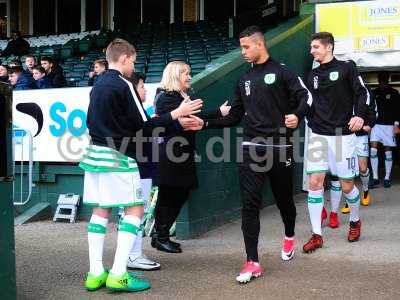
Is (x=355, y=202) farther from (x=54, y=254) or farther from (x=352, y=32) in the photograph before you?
(x=352, y=32)

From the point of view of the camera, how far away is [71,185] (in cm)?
820

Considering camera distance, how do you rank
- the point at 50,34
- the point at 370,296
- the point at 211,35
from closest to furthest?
1. the point at 370,296
2. the point at 211,35
3. the point at 50,34

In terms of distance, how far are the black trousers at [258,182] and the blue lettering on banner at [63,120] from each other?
3.48 meters

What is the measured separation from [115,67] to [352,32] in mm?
5587

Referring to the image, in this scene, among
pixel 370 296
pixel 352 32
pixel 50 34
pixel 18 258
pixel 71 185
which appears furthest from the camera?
pixel 50 34

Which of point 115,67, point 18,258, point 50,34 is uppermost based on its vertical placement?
point 50,34

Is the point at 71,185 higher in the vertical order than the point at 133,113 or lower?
lower

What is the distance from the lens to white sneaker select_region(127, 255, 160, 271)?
5.23 metres

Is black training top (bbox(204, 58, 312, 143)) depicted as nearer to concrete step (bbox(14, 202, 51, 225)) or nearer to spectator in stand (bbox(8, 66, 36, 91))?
concrete step (bbox(14, 202, 51, 225))

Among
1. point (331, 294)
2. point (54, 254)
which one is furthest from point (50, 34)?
point (331, 294)

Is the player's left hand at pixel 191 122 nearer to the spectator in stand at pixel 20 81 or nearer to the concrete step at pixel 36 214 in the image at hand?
the concrete step at pixel 36 214

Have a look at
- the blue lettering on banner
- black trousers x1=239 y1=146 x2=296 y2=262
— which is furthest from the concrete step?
black trousers x1=239 y1=146 x2=296 y2=262

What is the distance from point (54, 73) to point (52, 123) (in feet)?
5.87

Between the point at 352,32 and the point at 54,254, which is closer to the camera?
the point at 54,254
